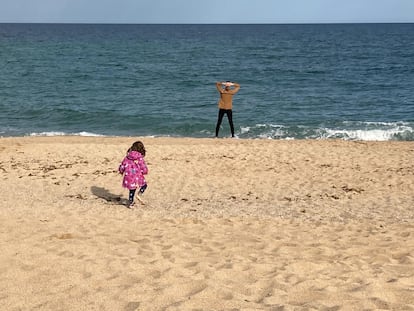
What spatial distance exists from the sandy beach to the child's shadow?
1.5 inches

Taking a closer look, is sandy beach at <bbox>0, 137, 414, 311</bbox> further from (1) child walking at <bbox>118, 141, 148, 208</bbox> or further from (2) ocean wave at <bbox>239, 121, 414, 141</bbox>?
(2) ocean wave at <bbox>239, 121, 414, 141</bbox>

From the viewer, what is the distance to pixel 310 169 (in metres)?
12.2

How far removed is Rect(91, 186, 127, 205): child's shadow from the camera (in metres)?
9.45

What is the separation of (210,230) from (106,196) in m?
3.06

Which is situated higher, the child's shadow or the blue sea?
the blue sea

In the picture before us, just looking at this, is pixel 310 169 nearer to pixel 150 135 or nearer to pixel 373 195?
pixel 373 195

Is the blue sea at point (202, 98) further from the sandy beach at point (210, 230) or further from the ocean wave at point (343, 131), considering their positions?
the sandy beach at point (210, 230)

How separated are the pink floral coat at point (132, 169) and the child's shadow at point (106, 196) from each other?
66 centimetres

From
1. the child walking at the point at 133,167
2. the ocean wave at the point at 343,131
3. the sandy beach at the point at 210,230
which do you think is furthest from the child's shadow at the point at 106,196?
the ocean wave at the point at 343,131

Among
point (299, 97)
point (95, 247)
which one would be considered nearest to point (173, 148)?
point (95, 247)

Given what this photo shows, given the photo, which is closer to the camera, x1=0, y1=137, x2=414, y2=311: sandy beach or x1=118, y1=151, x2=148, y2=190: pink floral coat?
x1=0, y1=137, x2=414, y2=311: sandy beach

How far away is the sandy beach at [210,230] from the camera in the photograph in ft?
15.5

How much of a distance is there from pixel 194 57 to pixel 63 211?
45491 mm

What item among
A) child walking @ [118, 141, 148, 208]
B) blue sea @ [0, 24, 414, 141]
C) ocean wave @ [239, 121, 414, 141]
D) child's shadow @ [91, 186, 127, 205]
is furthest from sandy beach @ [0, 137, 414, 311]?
blue sea @ [0, 24, 414, 141]
